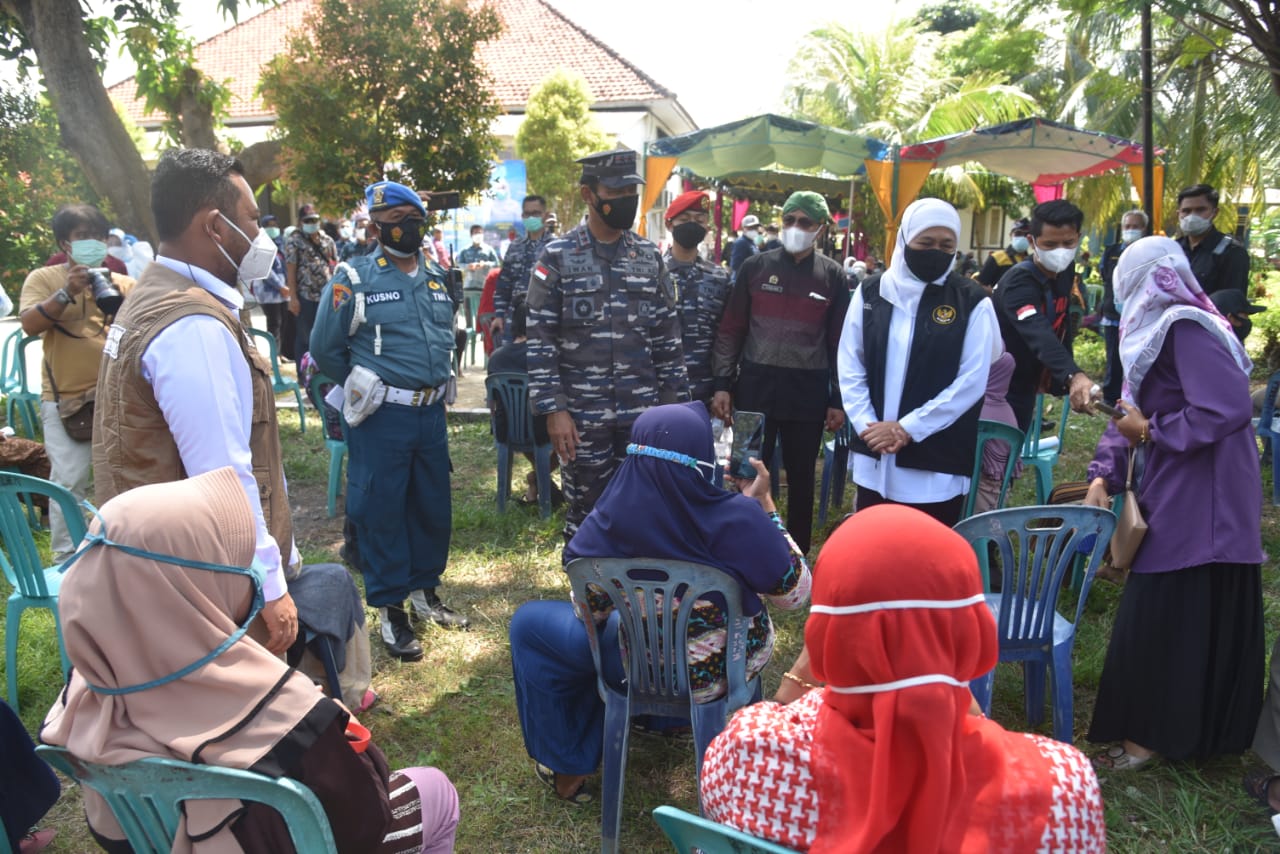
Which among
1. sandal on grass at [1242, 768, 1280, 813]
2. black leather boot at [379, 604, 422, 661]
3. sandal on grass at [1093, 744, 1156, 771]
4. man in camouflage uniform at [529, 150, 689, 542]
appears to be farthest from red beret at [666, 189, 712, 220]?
sandal on grass at [1242, 768, 1280, 813]

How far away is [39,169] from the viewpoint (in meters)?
14.4

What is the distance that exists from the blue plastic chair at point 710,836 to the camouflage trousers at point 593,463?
236cm

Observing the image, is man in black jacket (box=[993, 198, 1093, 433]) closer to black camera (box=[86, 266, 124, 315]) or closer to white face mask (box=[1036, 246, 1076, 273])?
white face mask (box=[1036, 246, 1076, 273])

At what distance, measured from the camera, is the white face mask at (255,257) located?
232cm

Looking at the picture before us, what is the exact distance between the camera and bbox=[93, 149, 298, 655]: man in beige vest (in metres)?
2.07

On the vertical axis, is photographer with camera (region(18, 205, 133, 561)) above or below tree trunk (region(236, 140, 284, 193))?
below

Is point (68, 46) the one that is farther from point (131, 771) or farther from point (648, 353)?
point (131, 771)

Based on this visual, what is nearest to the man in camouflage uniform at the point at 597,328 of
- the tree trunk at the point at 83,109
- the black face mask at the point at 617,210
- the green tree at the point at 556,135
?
the black face mask at the point at 617,210

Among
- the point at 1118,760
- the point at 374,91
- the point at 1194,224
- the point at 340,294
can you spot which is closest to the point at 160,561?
the point at 340,294

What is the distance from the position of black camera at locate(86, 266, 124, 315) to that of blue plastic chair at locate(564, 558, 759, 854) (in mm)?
2932

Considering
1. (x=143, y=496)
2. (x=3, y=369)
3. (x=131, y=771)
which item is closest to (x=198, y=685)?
(x=131, y=771)

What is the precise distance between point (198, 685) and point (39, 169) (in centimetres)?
1673

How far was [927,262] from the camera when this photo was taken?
3352 millimetres

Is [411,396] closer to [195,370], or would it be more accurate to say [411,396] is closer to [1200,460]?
[195,370]
